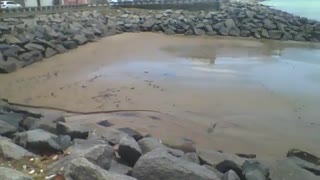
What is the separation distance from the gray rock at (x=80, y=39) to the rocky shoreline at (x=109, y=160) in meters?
11.6

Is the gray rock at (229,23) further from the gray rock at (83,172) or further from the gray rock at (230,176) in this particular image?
the gray rock at (83,172)

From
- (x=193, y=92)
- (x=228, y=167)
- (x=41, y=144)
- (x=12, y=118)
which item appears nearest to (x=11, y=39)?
(x=193, y=92)

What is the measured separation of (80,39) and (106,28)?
472cm

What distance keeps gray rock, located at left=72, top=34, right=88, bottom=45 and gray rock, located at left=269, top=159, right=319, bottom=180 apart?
1436 cm

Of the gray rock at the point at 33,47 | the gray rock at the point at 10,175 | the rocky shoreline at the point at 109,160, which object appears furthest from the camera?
the gray rock at the point at 33,47

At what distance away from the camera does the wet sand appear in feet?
25.7

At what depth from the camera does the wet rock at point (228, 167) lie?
5.37 meters

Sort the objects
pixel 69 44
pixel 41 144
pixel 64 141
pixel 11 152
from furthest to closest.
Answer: pixel 69 44
pixel 64 141
pixel 41 144
pixel 11 152

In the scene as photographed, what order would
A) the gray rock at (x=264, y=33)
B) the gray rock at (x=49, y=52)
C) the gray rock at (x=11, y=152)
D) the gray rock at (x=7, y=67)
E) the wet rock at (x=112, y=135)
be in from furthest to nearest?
the gray rock at (x=264, y=33), the gray rock at (x=49, y=52), the gray rock at (x=7, y=67), the wet rock at (x=112, y=135), the gray rock at (x=11, y=152)

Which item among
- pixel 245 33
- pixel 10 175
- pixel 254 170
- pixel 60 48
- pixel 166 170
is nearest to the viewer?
pixel 10 175

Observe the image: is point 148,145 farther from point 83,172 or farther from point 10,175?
point 10,175

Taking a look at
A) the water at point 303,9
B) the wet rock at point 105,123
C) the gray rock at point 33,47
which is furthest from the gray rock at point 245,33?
the wet rock at point 105,123

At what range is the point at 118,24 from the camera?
83.8 feet

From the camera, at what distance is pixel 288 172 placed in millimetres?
5391
